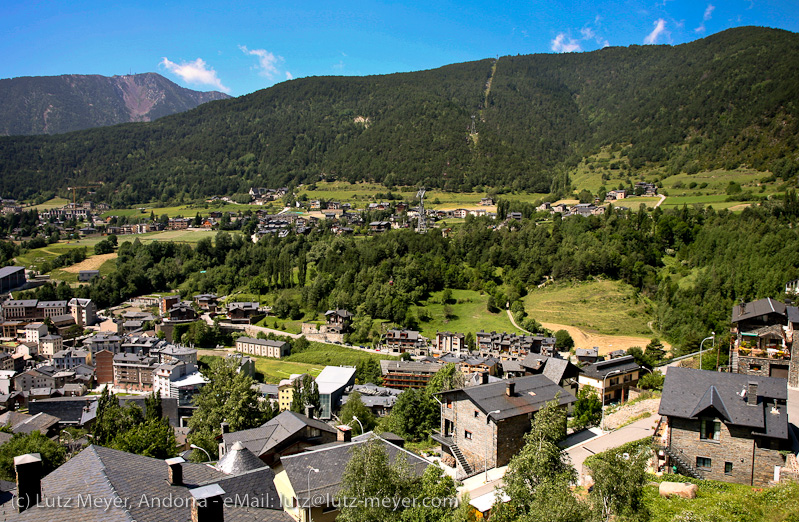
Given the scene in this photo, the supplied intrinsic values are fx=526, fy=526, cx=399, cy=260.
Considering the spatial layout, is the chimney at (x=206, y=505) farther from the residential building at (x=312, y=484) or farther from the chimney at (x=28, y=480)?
the residential building at (x=312, y=484)

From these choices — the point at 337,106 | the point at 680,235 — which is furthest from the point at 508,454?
the point at 337,106

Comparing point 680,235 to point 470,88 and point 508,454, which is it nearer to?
point 508,454

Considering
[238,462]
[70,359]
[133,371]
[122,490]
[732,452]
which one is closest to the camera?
→ [122,490]

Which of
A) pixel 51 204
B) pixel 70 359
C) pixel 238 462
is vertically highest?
pixel 51 204

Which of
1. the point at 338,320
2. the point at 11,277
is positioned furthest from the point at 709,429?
the point at 11,277

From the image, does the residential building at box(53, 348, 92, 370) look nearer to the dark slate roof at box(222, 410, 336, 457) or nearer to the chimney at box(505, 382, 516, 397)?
the dark slate roof at box(222, 410, 336, 457)

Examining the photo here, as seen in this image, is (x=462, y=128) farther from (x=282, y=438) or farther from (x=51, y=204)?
(x=282, y=438)
